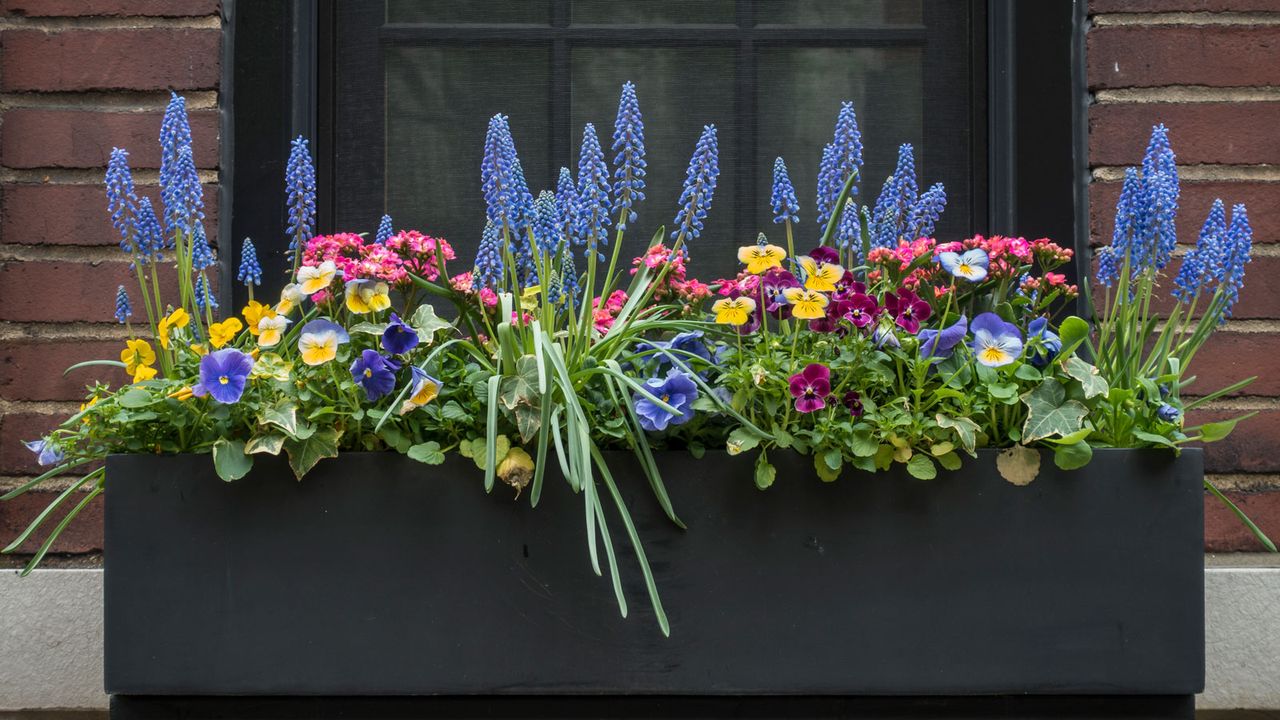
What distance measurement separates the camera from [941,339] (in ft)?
3.77

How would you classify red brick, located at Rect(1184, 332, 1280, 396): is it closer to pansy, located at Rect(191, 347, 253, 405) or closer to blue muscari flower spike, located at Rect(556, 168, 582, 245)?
blue muscari flower spike, located at Rect(556, 168, 582, 245)

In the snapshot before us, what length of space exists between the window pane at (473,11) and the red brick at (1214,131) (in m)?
1.06

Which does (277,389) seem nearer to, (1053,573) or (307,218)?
(307,218)

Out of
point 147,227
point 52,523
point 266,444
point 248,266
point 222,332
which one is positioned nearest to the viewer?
point 266,444

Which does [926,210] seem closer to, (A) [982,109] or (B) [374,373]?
(A) [982,109]

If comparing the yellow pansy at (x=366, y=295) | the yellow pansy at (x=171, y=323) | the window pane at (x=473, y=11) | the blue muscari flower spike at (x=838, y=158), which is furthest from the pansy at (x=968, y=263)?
the window pane at (x=473, y=11)

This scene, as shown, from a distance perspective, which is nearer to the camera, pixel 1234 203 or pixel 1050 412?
pixel 1050 412

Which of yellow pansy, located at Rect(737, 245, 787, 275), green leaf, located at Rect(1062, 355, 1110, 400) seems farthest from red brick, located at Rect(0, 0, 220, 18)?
green leaf, located at Rect(1062, 355, 1110, 400)

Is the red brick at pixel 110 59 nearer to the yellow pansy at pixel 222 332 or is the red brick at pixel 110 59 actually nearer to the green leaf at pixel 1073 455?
the yellow pansy at pixel 222 332

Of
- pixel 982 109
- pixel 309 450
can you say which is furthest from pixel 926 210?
pixel 309 450

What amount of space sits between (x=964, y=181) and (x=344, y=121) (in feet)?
3.73

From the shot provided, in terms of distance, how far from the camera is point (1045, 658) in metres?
1.10

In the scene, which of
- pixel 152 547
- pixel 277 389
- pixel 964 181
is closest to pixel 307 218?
pixel 277 389

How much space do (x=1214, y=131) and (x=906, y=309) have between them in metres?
0.97
